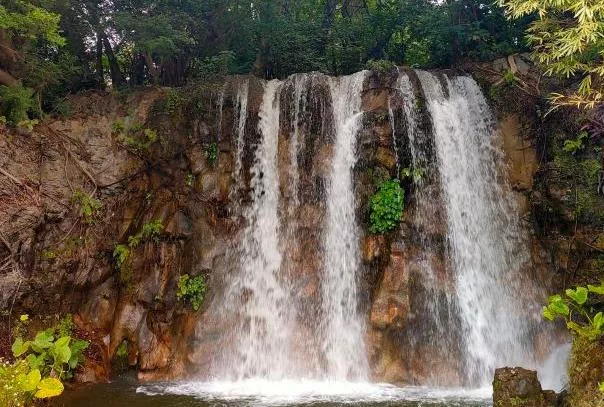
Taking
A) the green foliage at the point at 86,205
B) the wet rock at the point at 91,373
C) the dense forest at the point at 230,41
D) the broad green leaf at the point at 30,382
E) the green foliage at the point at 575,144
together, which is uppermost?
the dense forest at the point at 230,41

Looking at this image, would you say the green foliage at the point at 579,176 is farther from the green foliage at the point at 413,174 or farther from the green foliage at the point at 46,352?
the green foliage at the point at 46,352

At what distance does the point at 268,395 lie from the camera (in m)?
6.95

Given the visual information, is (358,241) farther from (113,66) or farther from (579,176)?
(113,66)

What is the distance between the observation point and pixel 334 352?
852 cm

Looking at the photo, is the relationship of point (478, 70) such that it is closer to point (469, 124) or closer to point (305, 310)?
point (469, 124)

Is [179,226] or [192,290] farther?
[179,226]

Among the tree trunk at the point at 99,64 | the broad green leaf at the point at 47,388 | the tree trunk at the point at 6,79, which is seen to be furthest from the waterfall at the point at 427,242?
the tree trunk at the point at 6,79

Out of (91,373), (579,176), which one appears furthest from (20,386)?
(579,176)

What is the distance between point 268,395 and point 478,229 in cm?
576

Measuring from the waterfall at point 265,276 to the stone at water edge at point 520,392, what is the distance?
14.4 ft

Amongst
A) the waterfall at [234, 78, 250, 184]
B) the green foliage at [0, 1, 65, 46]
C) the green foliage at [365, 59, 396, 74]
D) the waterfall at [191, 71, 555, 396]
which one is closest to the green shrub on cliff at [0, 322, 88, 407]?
the waterfall at [191, 71, 555, 396]

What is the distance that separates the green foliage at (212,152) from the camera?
10758 mm

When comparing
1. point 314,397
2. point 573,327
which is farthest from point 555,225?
point 314,397

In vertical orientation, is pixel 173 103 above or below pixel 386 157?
above
